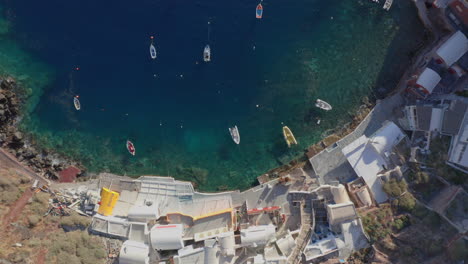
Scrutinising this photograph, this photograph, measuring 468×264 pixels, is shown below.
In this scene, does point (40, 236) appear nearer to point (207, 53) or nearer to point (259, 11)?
point (207, 53)

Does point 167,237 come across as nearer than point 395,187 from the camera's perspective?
No

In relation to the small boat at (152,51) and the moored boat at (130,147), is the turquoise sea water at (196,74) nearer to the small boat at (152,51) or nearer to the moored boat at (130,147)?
the moored boat at (130,147)

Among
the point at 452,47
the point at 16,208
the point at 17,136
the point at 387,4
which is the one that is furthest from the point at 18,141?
the point at 452,47

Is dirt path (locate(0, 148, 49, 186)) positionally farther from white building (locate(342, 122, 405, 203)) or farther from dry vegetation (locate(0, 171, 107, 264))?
white building (locate(342, 122, 405, 203))

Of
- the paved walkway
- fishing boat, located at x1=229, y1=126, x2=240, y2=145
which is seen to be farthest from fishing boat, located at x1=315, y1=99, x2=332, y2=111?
the paved walkway

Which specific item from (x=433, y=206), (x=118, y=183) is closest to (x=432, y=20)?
(x=433, y=206)
